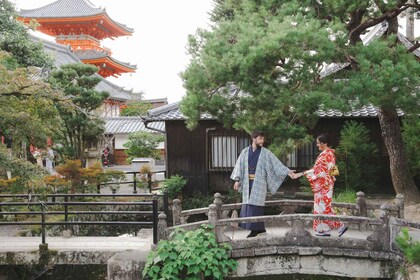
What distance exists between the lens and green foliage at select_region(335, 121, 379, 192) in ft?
46.5

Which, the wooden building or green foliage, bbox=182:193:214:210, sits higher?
the wooden building

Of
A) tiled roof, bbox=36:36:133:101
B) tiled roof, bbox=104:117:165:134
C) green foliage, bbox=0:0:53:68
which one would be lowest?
Result: tiled roof, bbox=104:117:165:134

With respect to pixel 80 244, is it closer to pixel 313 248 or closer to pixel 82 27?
pixel 313 248

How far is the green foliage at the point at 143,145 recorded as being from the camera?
2808 cm

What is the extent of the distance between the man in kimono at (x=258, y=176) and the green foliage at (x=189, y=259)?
0.96 m

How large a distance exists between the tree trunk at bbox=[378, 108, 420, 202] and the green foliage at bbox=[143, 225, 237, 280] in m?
6.36

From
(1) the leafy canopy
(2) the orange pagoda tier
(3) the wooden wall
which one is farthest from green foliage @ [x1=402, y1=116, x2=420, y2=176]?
(2) the orange pagoda tier

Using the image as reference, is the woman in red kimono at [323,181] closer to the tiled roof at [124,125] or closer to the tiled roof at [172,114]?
the tiled roof at [172,114]

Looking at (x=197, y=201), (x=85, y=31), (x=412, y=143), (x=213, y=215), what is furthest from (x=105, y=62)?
(x=213, y=215)

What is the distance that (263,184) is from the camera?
8.09 metres

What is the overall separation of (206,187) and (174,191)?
1.22 m

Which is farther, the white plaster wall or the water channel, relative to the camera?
the white plaster wall

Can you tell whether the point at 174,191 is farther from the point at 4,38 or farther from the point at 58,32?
the point at 58,32

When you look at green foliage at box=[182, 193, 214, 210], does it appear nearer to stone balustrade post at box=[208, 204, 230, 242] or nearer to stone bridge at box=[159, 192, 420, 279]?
stone bridge at box=[159, 192, 420, 279]
